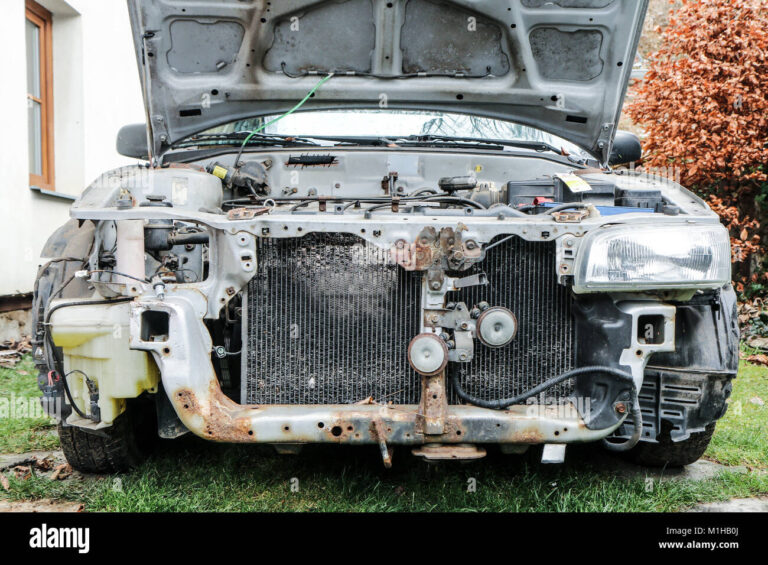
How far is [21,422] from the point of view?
3.82 metres

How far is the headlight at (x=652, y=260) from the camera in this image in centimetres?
232

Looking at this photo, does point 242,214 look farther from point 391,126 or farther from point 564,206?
point 391,126

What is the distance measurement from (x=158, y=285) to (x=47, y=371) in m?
0.64

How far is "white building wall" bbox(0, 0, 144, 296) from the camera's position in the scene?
5.70 meters

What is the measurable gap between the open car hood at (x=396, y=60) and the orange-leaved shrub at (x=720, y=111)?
3736 millimetres

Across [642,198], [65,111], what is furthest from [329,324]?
[65,111]

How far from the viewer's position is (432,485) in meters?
2.82

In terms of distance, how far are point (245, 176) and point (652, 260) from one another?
1.84 m

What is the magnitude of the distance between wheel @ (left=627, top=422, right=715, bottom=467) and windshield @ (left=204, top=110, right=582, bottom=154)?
5.20ft

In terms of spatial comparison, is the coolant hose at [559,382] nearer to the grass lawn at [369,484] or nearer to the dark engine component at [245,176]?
the grass lawn at [369,484]

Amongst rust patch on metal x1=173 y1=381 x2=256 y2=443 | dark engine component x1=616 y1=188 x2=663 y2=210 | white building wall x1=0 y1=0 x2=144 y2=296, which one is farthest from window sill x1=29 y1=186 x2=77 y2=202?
dark engine component x1=616 y1=188 x2=663 y2=210

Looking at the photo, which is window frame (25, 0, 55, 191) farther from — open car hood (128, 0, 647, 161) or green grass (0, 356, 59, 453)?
open car hood (128, 0, 647, 161)
